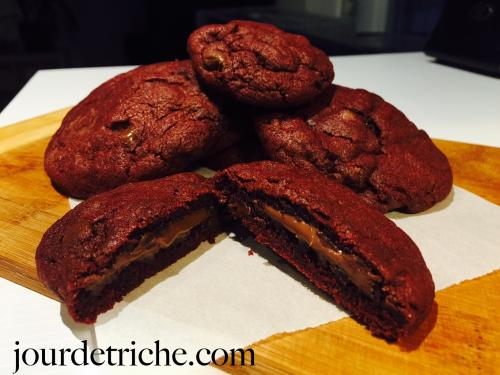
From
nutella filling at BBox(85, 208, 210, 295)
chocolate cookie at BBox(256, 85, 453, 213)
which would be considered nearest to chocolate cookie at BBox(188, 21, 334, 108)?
chocolate cookie at BBox(256, 85, 453, 213)

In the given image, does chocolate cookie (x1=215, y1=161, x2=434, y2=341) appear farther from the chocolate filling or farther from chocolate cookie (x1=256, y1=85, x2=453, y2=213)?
chocolate cookie (x1=256, y1=85, x2=453, y2=213)

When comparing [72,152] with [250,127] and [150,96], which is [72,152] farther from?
[250,127]

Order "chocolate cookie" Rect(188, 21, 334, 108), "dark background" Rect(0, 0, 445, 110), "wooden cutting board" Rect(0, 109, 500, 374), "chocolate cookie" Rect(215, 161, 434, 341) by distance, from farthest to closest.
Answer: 1. "dark background" Rect(0, 0, 445, 110)
2. "chocolate cookie" Rect(188, 21, 334, 108)
3. "chocolate cookie" Rect(215, 161, 434, 341)
4. "wooden cutting board" Rect(0, 109, 500, 374)

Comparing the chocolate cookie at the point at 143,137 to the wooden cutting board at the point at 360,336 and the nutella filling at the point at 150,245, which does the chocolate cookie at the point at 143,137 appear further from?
the nutella filling at the point at 150,245

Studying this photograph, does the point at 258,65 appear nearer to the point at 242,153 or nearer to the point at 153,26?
the point at 242,153

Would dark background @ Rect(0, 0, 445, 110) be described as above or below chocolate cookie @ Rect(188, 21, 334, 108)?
below

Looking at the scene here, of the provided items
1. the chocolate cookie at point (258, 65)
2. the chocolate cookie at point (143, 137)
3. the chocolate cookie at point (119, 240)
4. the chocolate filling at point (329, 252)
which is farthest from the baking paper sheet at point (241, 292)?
the chocolate cookie at point (258, 65)

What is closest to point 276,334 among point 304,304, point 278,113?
point 304,304

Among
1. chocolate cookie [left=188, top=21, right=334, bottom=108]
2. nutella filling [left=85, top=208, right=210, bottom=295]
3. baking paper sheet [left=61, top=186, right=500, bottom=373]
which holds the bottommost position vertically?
baking paper sheet [left=61, top=186, right=500, bottom=373]
